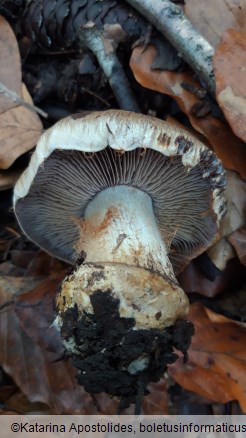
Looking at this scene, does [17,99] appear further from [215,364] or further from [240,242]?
[215,364]

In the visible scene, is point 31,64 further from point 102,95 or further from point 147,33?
point 147,33

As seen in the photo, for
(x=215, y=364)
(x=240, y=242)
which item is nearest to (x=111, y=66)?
(x=240, y=242)

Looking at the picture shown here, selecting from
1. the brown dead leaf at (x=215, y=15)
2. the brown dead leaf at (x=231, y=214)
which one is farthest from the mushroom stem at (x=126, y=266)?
the brown dead leaf at (x=215, y=15)

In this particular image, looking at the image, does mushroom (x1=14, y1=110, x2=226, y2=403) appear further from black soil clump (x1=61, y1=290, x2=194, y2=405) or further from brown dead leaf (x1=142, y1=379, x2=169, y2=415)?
brown dead leaf (x1=142, y1=379, x2=169, y2=415)

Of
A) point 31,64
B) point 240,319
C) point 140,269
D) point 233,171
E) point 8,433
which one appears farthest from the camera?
point 31,64

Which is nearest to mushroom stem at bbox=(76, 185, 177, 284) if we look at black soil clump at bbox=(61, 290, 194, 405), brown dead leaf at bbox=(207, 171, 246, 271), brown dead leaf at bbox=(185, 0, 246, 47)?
black soil clump at bbox=(61, 290, 194, 405)

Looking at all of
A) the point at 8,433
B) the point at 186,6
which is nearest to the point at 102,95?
the point at 186,6
